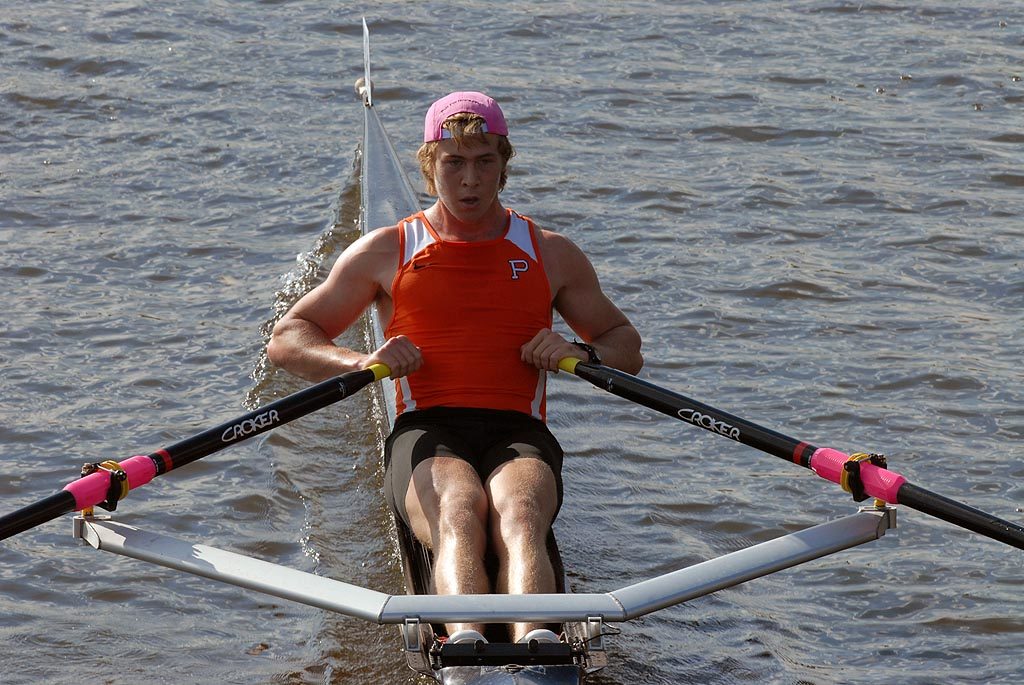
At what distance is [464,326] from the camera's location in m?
4.73

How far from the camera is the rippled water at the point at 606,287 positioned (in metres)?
5.24

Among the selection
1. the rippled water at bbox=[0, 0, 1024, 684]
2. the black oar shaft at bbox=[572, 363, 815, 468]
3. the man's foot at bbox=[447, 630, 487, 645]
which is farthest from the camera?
the rippled water at bbox=[0, 0, 1024, 684]

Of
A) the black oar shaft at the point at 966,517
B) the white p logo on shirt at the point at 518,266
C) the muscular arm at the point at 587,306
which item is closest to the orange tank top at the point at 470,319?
the white p logo on shirt at the point at 518,266

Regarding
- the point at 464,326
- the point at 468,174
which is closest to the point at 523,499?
the point at 464,326

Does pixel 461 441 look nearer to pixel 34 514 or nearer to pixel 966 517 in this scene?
pixel 34 514

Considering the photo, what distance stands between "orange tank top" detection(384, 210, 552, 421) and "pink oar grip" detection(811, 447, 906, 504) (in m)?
1.11

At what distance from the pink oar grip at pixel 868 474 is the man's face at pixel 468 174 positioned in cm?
148

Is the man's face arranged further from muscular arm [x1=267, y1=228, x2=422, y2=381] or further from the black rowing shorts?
the black rowing shorts


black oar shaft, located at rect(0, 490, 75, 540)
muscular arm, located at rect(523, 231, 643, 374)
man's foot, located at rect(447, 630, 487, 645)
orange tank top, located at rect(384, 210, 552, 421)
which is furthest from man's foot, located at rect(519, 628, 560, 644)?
muscular arm, located at rect(523, 231, 643, 374)

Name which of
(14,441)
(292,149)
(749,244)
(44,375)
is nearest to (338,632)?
(14,441)

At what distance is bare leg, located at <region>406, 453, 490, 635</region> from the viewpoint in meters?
3.90

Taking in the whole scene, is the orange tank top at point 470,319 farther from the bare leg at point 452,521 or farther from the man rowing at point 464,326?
the bare leg at point 452,521

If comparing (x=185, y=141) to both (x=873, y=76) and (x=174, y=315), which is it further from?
(x=873, y=76)

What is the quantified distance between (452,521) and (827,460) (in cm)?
117
